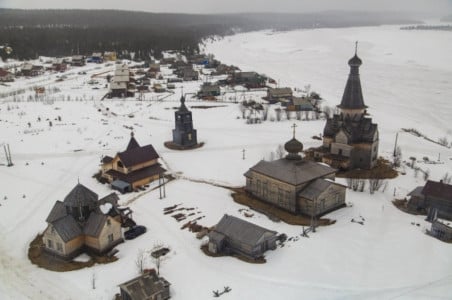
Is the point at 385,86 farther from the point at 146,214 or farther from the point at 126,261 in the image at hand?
the point at 126,261

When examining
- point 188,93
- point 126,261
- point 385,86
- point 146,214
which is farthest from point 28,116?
point 385,86

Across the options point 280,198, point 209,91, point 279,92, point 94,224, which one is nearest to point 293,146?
point 280,198

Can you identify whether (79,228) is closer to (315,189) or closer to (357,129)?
(315,189)

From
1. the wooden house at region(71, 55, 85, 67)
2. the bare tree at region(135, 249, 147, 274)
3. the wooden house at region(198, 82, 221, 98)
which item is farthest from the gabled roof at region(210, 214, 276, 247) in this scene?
the wooden house at region(71, 55, 85, 67)

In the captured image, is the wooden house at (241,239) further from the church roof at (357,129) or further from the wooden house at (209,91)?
the wooden house at (209,91)

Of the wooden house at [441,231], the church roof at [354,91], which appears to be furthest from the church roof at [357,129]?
the wooden house at [441,231]
